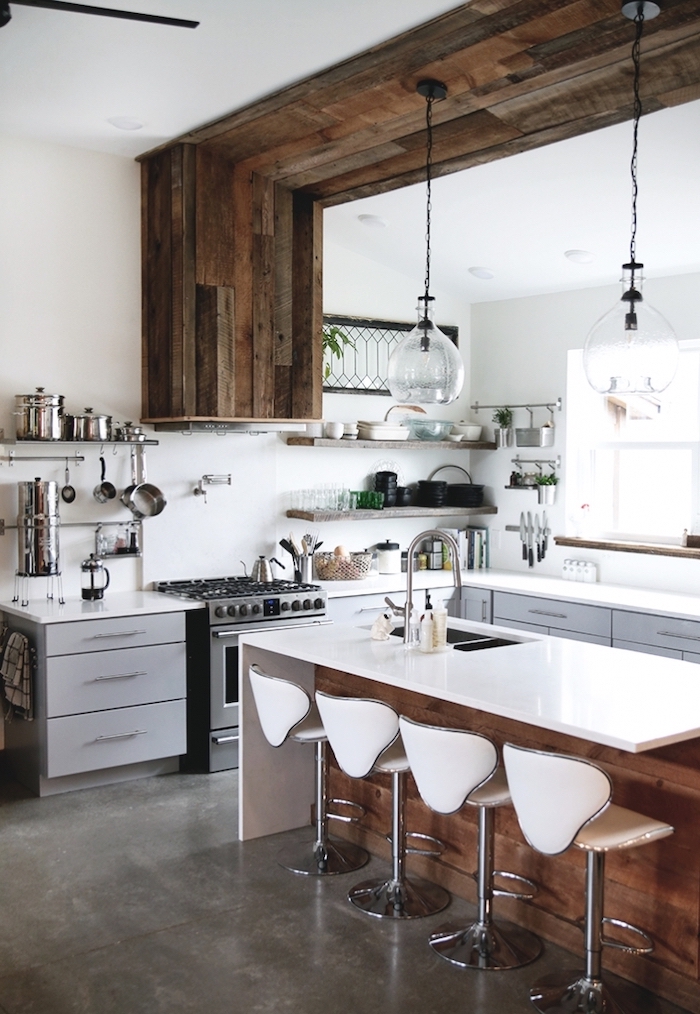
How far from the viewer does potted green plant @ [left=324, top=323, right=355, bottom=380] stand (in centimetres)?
598

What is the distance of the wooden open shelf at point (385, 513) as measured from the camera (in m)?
5.78

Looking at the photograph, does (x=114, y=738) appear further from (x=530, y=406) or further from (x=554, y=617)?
(x=530, y=406)

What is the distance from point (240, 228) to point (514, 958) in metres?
3.59

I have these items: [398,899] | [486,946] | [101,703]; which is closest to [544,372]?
[101,703]

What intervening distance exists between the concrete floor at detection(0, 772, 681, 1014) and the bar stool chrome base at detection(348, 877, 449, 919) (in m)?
0.04

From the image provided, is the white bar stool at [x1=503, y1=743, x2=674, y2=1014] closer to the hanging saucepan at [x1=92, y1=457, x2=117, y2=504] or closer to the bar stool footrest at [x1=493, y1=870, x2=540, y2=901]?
the bar stool footrest at [x1=493, y1=870, x2=540, y2=901]

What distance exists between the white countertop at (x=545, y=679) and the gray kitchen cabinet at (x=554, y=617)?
121 cm

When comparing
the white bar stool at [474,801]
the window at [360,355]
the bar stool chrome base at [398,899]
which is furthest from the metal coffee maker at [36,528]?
the white bar stool at [474,801]

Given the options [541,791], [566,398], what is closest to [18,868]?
[541,791]

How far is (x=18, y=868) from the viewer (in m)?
3.85

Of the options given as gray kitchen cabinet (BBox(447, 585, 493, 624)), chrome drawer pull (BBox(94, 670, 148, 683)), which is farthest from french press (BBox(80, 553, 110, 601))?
gray kitchen cabinet (BBox(447, 585, 493, 624))

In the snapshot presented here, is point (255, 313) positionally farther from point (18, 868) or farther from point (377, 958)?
point (377, 958)

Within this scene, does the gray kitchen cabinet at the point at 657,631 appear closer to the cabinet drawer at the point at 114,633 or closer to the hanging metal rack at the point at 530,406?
the hanging metal rack at the point at 530,406

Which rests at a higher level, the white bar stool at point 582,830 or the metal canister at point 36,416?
the metal canister at point 36,416
